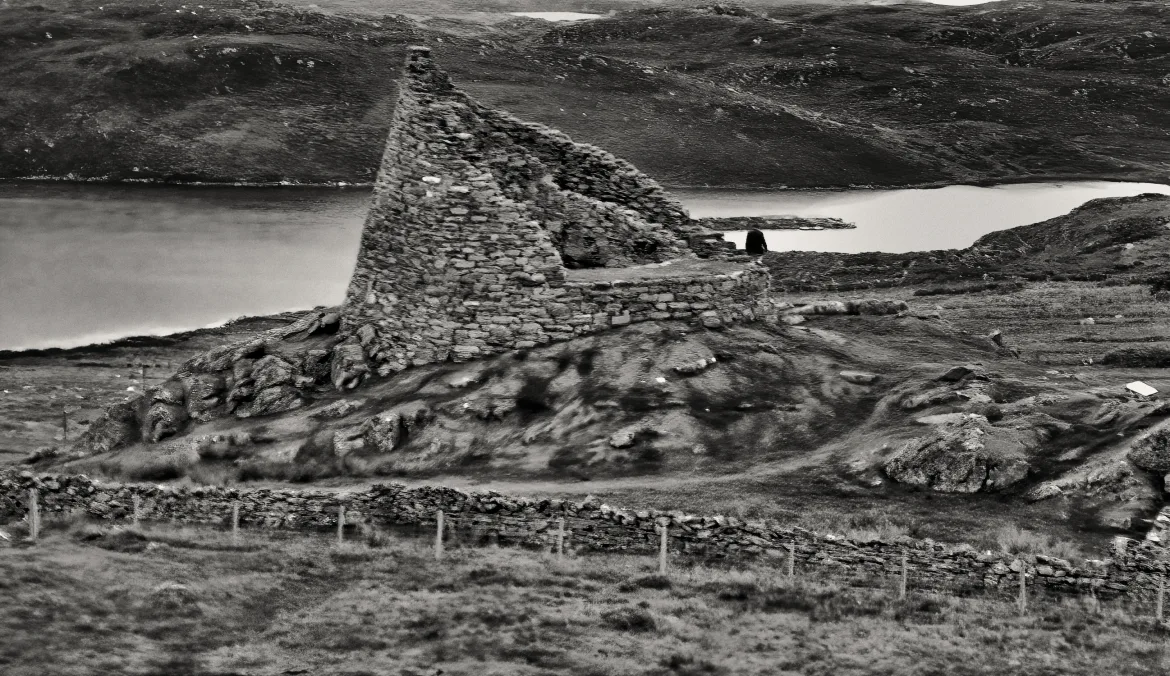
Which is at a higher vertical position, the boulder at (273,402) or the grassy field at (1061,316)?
the grassy field at (1061,316)

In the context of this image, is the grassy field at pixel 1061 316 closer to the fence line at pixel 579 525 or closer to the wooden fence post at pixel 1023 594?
the fence line at pixel 579 525

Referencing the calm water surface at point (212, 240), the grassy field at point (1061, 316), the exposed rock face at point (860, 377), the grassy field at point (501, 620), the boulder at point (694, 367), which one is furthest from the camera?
the calm water surface at point (212, 240)

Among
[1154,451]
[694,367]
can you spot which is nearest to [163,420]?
[694,367]

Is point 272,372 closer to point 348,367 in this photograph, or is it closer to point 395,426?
point 348,367

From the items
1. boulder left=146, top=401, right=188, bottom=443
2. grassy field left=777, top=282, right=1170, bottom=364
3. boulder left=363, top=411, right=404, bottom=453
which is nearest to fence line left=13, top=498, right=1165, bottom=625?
boulder left=363, top=411, right=404, bottom=453

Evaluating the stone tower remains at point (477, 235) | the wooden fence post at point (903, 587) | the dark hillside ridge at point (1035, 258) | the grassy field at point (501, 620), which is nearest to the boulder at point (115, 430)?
the stone tower remains at point (477, 235)

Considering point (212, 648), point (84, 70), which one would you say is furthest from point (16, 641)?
point (84, 70)
